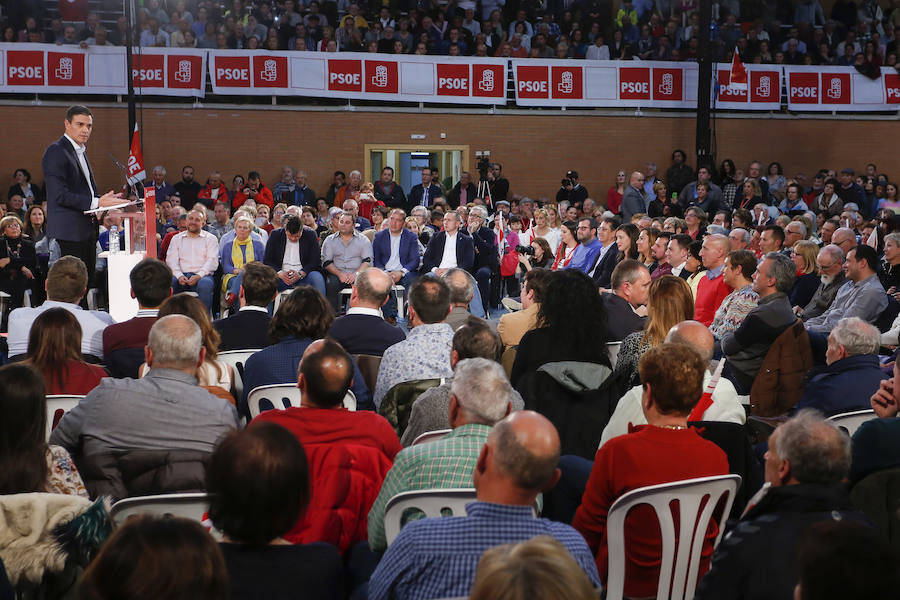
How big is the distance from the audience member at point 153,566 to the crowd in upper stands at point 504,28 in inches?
549

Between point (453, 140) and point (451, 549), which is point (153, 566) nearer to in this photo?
point (451, 549)

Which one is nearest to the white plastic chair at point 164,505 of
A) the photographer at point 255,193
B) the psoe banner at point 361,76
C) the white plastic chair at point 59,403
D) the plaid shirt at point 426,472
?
the plaid shirt at point 426,472

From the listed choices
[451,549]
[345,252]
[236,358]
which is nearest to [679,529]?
[451,549]

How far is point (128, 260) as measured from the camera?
22.3 feet

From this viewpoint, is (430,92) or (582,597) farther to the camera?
(430,92)

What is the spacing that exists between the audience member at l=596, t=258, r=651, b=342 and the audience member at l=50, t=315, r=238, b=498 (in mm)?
2808

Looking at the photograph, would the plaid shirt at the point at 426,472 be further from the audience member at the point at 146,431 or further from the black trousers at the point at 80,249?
the black trousers at the point at 80,249

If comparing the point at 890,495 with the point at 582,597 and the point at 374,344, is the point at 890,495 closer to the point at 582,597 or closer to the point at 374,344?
the point at 582,597

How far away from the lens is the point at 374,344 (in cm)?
507

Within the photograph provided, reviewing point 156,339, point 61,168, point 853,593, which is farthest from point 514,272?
point 853,593

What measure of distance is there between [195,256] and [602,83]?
924 centimetres

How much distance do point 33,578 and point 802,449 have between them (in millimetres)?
1952

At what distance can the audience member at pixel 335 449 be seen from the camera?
9.48ft

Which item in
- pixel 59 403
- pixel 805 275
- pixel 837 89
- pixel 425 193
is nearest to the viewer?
pixel 59 403
